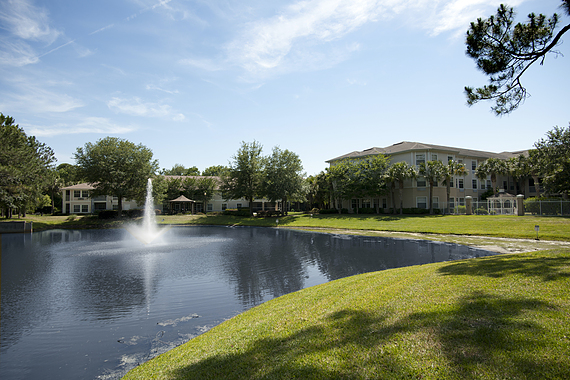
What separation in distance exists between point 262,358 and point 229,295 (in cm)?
637

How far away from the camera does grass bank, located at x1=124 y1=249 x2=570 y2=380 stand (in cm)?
378

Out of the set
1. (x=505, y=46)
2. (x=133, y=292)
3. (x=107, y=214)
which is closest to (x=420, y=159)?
(x=505, y=46)

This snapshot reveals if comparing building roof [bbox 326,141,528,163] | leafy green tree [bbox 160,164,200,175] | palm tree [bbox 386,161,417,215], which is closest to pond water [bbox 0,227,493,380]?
palm tree [bbox 386,161,417,215]

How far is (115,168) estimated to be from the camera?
47750mm

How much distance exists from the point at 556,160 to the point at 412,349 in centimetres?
4242

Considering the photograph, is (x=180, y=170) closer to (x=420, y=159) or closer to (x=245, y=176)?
(x=245, y=176)

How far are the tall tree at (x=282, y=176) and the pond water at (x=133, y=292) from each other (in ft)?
93.0

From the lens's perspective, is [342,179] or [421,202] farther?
[342,179]

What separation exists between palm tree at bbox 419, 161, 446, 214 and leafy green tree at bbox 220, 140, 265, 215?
25158mm

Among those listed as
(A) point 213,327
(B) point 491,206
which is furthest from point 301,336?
(B) point 491,206

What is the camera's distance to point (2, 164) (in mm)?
33750

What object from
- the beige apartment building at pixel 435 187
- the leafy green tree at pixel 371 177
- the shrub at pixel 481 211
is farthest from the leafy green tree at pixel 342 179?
the shrub at pixel 481 211

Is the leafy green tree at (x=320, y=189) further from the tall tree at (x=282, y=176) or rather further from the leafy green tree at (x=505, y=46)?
the leafy green tree at (x=505, y=46)

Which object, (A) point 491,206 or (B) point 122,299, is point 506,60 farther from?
(A) point 491,206
